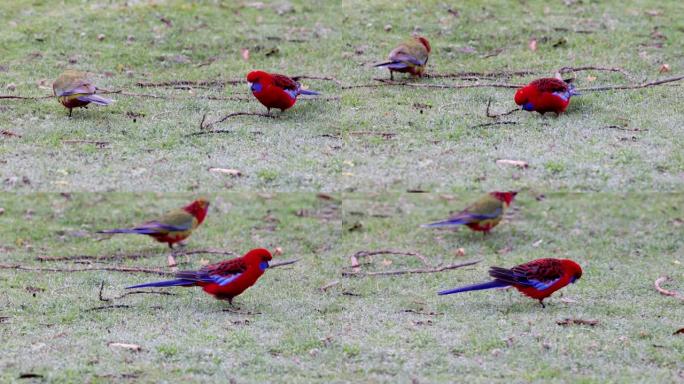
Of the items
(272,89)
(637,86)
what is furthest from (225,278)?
(637,86)

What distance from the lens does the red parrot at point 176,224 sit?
902 centimetres

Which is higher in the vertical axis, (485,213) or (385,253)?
(485,213)

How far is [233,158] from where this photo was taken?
8180 millimetres

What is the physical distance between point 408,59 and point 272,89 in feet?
4.64

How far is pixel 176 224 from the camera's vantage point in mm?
9094

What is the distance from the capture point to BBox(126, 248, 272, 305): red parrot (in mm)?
7344

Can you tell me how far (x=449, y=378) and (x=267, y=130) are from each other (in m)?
3.33

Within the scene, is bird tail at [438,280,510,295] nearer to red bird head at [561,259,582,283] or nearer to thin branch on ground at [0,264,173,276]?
red bird head at [561,259,582,283]

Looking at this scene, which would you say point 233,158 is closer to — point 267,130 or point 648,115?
point 267,130

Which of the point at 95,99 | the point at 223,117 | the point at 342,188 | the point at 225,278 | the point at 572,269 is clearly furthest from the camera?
the point at 223,117

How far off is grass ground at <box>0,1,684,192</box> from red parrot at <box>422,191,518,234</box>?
0.82 metres

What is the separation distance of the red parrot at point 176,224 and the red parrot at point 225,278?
1634 mm

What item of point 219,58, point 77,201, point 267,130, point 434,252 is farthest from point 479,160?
point 77,201

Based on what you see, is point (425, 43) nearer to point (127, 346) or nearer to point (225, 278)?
point (225, 278)
